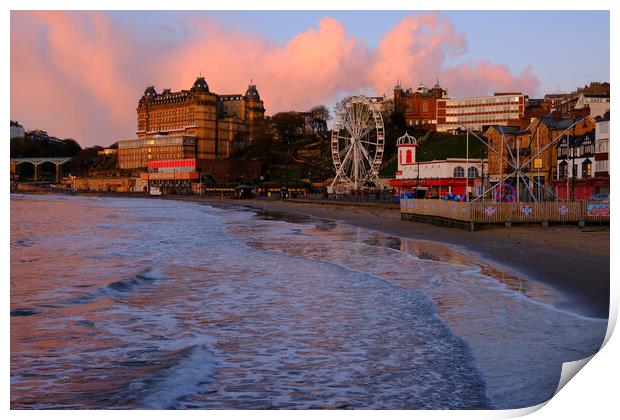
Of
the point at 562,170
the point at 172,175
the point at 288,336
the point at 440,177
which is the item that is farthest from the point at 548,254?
the point at 172,175

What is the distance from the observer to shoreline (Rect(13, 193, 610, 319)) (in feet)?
52.0

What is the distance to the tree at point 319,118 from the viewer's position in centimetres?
19512

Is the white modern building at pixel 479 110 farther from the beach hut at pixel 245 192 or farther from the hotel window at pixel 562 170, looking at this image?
the hotel window at pixel 562 170

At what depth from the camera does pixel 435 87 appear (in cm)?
18850

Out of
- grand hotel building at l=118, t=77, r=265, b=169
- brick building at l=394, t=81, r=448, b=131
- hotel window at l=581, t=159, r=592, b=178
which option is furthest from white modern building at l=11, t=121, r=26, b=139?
hotel window at l=581, t=159, r=592, b=178

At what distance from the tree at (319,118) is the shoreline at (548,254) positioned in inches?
6061

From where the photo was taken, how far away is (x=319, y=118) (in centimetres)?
19638

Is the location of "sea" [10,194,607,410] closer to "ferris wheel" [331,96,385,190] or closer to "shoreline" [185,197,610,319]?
"shoreline" [185,197,610,319]

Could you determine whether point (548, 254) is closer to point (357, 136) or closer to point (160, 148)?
point (357, 136)

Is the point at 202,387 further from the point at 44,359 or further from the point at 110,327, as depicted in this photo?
the point at 110,327

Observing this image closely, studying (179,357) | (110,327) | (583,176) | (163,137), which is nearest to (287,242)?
(110,327)

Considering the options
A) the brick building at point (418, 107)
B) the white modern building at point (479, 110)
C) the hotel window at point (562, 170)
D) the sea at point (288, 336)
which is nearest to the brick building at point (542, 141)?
the hotel window at point (562, 170)

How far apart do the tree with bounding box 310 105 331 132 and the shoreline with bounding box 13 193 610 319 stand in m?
154

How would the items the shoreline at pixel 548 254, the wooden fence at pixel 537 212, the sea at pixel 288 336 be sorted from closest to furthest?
the sea at pixel 288 336, the shoreline at pixel 548 254, the wooden fence at pixel 537 212
